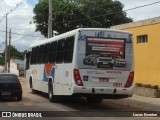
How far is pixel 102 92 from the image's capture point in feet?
58.3

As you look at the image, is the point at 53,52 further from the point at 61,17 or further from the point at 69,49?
the point at 61,17

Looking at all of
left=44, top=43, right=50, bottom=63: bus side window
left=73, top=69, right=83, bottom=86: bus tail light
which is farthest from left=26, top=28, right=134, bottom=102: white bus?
left=44, top=43, right=50, bottom=63: bus side window

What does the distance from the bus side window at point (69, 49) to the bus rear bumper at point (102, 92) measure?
4.69ft

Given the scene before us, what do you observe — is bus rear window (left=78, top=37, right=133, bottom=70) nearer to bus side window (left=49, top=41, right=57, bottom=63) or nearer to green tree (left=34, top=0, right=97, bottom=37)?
bus side window (left=49, top=41, right=57, bottom=63)

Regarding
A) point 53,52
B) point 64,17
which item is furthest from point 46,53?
point 64,17

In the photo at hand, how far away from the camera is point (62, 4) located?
5934cm

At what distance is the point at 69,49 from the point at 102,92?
236cm

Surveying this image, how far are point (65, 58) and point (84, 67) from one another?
5.29 ft

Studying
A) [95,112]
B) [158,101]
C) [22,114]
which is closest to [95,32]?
[95,112]

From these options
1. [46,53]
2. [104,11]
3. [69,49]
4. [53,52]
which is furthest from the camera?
[104,11]

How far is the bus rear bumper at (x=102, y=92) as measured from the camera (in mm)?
17562

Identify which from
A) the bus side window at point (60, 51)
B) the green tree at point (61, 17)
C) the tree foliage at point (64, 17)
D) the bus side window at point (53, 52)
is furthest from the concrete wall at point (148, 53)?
the green tree at point (61, 17)

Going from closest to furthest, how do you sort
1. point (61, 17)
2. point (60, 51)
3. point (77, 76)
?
1. point (77, 76)
2. point (60, 51)
3. point (61, 17)

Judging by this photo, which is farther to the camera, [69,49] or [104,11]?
[104,11]
